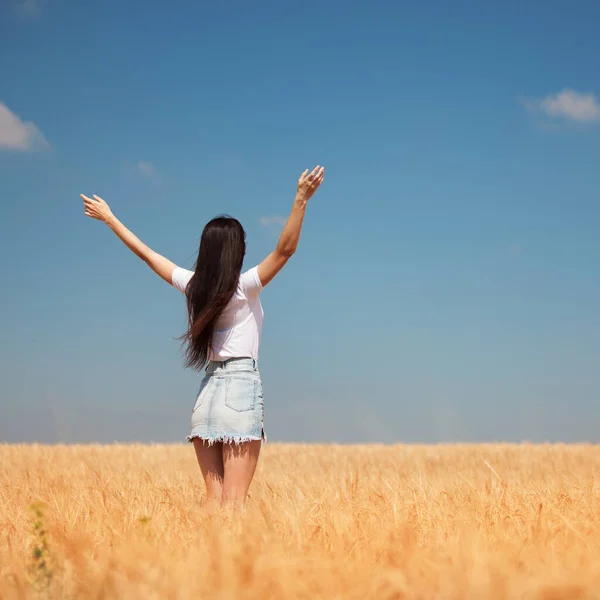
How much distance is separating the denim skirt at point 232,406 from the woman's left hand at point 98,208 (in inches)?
70.4

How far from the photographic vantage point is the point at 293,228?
480 centimetres

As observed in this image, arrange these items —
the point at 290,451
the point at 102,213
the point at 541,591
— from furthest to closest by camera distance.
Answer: the point at 290,451
the point at 102,213
the point at 541,591

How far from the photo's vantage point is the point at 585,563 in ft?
10.3

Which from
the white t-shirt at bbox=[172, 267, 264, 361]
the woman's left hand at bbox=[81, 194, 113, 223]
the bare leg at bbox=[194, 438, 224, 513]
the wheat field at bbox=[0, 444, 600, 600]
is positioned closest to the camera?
the wheat field at bbox=[0, 444, 600, 600]

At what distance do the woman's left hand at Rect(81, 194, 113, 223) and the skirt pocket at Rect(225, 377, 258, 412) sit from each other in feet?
6.43

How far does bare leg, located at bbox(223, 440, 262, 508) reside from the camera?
4.98 m

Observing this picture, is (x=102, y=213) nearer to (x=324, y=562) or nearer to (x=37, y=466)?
(x=324, y=562)

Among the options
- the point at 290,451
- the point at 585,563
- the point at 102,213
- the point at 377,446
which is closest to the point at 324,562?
the point at 585,563

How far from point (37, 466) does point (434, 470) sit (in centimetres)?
604

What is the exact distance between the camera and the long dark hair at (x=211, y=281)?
4.99 m

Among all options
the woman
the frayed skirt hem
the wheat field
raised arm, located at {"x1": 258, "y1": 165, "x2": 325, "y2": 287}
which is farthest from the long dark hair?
the wheat field

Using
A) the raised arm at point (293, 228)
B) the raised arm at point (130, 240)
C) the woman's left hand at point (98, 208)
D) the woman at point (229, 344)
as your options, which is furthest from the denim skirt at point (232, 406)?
the woman's left hand at point (98, 208)

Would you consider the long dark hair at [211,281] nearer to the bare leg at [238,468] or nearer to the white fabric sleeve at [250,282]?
the white fabric sleeve at [250,282]

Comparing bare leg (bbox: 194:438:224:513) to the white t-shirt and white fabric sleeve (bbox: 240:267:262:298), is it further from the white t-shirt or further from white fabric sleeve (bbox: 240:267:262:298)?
white fabric sleeve (bbox: 240:267:262:298)
